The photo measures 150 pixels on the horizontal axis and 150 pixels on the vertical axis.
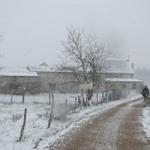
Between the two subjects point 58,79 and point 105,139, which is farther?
point 58,79

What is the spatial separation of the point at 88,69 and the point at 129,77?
50864 mm

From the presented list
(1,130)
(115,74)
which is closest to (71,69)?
(1,130)

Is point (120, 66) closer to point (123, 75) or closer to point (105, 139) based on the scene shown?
point (123, 75)

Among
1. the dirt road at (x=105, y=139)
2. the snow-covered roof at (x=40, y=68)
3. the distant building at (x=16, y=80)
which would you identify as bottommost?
the dirt road at (x=105, y=139)

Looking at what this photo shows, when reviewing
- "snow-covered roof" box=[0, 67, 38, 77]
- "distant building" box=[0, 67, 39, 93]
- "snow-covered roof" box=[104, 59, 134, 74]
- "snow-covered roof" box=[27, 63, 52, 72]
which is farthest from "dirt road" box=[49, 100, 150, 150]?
"snow-covered roof" box=[104, 59, 134, 74]

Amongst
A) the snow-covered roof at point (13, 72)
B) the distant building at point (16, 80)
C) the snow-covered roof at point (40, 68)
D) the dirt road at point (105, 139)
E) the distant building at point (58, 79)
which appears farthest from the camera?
the snow-covered roof at point (40, 68)

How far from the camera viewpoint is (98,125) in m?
16.7

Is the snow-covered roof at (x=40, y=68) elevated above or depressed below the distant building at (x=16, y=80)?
above

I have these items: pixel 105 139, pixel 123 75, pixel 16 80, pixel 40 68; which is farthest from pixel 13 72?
pixel 105 139

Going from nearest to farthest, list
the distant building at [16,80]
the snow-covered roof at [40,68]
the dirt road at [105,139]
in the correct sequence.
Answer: the dirt road at [105,139] < the distant building at [16,80] < the snow-covered roof at [40,68]

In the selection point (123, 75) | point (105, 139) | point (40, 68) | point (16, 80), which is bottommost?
point (105, 139)

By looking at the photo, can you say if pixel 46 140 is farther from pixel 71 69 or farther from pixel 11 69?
pixel 11 69

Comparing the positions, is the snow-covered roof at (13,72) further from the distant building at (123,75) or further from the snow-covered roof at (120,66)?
the snow-covered roof at (120,66)

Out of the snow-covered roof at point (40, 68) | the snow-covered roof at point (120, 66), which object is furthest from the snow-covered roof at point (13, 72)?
the snow-covered roof at point (120, 66)
